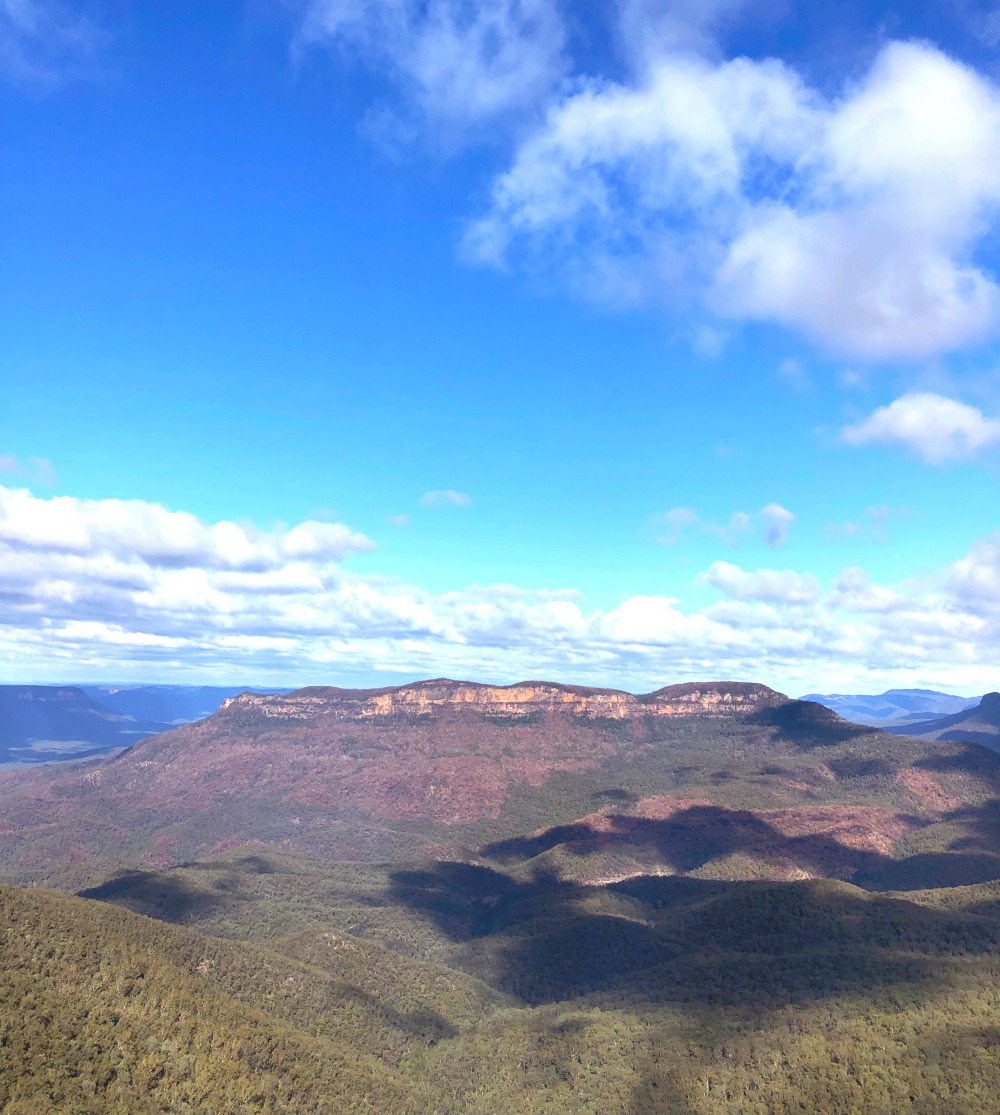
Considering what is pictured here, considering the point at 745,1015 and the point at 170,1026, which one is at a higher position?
the point at 170,1026

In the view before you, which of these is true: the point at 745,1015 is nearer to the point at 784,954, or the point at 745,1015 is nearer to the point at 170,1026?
the point at 784,954

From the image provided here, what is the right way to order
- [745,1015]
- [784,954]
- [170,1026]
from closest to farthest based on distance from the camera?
[170,1026], [745,1015], [784,954]

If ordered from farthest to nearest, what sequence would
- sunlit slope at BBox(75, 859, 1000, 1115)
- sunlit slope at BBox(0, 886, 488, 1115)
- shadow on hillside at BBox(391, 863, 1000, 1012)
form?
shadow on hillside at BBox(391, 863, 1000, 1012)
sunlit slope at BBox(75, 859, 1000, 1115)
sunlit slope at BBox(0, 886, 488, 1115)

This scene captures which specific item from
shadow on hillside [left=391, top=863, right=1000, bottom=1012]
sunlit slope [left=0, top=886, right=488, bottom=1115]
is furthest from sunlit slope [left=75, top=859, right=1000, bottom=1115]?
sunlit slope [left=0, top=886, right=488, bottom=1115]

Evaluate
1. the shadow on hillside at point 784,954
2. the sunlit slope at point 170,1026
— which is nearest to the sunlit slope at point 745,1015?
the shadow on hillside at point 784,954

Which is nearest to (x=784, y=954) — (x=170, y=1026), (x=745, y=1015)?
(x=745, y=1015)

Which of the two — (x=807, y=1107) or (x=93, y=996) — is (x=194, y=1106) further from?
(x=807, y=1107)

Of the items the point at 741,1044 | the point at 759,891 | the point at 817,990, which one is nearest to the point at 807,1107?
the point at 741,1044

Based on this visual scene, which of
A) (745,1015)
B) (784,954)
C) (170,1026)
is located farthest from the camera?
(784,954)

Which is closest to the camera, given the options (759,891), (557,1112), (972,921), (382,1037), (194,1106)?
(194,1106)

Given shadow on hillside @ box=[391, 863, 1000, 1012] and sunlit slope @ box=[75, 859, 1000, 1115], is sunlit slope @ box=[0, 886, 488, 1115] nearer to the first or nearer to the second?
sunlit slope @ box=[75, 859, 1000, 1115]

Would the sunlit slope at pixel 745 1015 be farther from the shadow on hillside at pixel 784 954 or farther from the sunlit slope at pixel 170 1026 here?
the sunlit slope at pixel 170 1026
